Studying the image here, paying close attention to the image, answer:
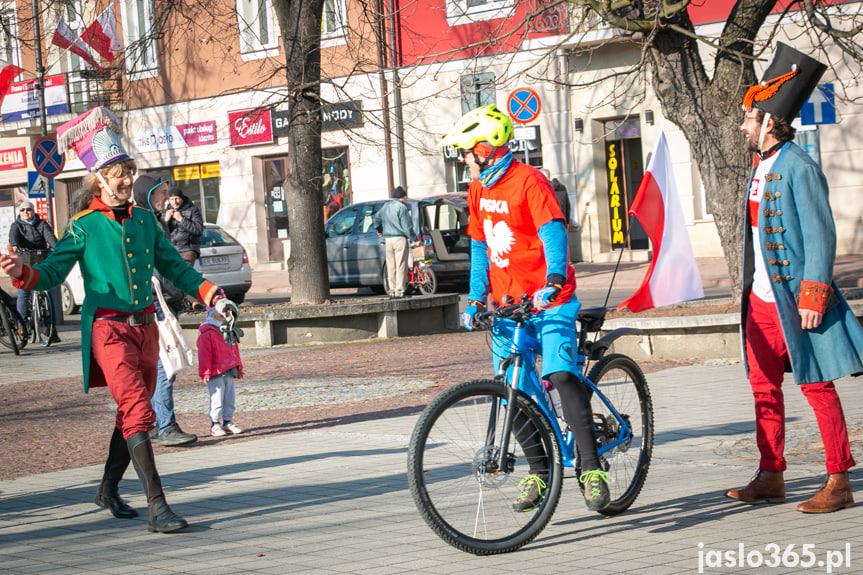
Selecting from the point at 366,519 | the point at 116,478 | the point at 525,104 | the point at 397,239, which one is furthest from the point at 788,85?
the point at 397,239

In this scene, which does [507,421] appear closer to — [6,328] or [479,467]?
[479,467]

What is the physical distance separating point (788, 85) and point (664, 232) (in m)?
2.02

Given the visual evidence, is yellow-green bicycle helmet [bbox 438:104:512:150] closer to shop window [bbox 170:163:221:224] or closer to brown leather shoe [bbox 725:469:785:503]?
brown leather shoe [bbox 725:469:785:503]

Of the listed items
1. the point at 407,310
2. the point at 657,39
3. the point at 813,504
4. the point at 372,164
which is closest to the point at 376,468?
the point at 813,504

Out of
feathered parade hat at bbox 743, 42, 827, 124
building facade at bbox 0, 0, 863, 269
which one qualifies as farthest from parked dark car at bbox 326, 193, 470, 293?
feathered parade hat at bbox 743, 42, 827, 124

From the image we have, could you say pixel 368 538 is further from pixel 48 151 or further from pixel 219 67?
pixel 219 67

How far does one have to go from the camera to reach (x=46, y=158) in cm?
2027

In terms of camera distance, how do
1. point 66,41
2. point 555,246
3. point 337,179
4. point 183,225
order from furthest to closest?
point 337,179, point 66,41, point 183,225, point 555,246

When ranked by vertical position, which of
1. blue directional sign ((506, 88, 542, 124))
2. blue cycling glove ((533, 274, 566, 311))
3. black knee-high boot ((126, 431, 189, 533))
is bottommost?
black knee-high boot ((126, 431, 189, 533))

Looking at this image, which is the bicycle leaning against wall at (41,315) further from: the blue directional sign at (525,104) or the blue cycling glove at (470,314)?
the blue cycling glove at (470,314)

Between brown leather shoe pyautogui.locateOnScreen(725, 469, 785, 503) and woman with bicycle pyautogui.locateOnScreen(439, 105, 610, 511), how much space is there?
0.82 meters

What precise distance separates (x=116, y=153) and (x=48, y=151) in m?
15.2

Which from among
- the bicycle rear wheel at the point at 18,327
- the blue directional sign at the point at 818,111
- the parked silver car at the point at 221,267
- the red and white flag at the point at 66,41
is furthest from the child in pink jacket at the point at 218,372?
the red and white flag at the point at 66,41

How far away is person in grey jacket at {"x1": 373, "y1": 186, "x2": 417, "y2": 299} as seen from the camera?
20156 mm
